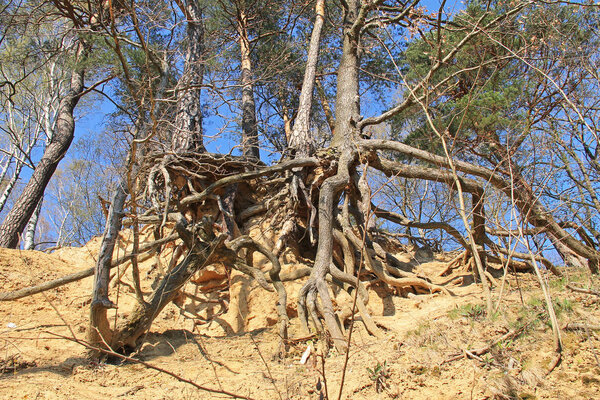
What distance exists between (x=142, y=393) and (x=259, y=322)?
7.10ft

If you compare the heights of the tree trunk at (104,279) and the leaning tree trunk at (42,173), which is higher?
the leaning tree trunk at (42,173)

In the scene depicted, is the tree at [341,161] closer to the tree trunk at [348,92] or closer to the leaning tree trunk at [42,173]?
the tree trunk at [348,92]

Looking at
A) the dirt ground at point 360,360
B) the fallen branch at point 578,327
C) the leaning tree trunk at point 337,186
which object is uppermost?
the leaning tree trunk at point 337,186

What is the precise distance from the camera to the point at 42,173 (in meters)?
8.25

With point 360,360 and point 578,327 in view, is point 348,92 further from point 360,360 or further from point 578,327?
point 578,327

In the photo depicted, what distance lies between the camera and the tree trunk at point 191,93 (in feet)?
23.7

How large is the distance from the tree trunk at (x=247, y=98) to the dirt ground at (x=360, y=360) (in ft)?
14.1

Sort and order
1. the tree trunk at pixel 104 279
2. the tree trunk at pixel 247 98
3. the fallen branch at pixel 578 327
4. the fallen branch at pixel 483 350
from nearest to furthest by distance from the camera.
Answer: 1. the fallen branch at pixel 578 327
2. the fallen branch at pixel 483 350
3. the tree trunk at pixel 104 279
4. the tree trunk at pixel 247 98

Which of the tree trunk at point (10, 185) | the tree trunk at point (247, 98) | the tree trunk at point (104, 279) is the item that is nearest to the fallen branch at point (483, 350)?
the tree trunk at point (104, 279)

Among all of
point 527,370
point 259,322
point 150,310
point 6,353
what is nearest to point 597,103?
point 527,370

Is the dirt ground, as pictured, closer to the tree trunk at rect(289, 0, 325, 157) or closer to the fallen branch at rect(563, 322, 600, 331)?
the fallen branch at rect(563, 322, 600, 331)

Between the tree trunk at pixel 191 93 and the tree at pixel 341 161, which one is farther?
the tree trunk at pixel 191 93

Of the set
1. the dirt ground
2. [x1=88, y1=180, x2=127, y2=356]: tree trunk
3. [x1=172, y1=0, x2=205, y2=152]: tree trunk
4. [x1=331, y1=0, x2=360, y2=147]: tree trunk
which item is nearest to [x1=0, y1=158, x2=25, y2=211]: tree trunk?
[x1=172, y1=0, x2=205, y2=152]: tree trunk

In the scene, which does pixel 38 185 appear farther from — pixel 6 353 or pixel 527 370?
pixel 527 370
